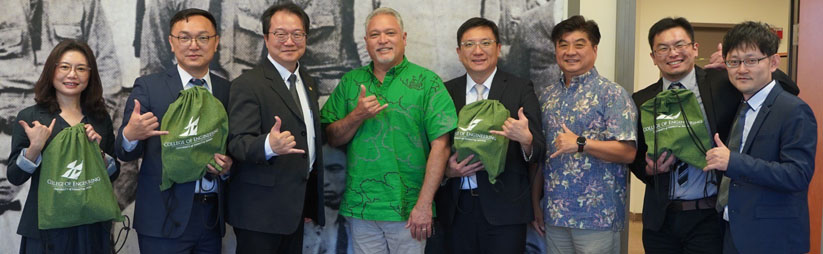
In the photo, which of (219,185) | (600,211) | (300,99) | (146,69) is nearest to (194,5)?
(146,69)

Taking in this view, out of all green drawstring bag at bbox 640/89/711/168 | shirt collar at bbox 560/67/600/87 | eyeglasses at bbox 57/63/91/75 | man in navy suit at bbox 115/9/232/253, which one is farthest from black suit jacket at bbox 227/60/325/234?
green drawstring bag at bbox 640/89/711/168

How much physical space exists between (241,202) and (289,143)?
15.9 inches

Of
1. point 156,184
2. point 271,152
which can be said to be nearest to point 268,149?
point 271,152

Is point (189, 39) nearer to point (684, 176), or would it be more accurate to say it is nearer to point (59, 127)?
point (59, 127)

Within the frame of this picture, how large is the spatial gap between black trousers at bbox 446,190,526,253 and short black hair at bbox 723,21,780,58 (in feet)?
4.03

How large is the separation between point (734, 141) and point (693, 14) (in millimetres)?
4703

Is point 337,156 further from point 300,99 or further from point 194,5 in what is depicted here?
point 194,5

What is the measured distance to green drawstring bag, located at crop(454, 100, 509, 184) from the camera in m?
2.68

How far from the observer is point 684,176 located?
2682 millimetres

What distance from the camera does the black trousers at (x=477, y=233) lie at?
111 inches

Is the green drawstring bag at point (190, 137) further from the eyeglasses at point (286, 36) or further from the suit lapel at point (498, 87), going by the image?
the suit lapel at point (498, 87)

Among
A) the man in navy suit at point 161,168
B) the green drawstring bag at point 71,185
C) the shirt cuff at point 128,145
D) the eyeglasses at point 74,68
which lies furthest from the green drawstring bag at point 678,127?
the eyeglasses at point 74,68

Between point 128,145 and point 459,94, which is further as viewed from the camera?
point 459,94

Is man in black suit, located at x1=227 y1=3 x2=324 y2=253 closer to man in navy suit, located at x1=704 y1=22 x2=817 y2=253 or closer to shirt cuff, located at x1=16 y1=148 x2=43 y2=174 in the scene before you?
shirt cuff, located at x1=16 y1=148 x2=43 y2=174
